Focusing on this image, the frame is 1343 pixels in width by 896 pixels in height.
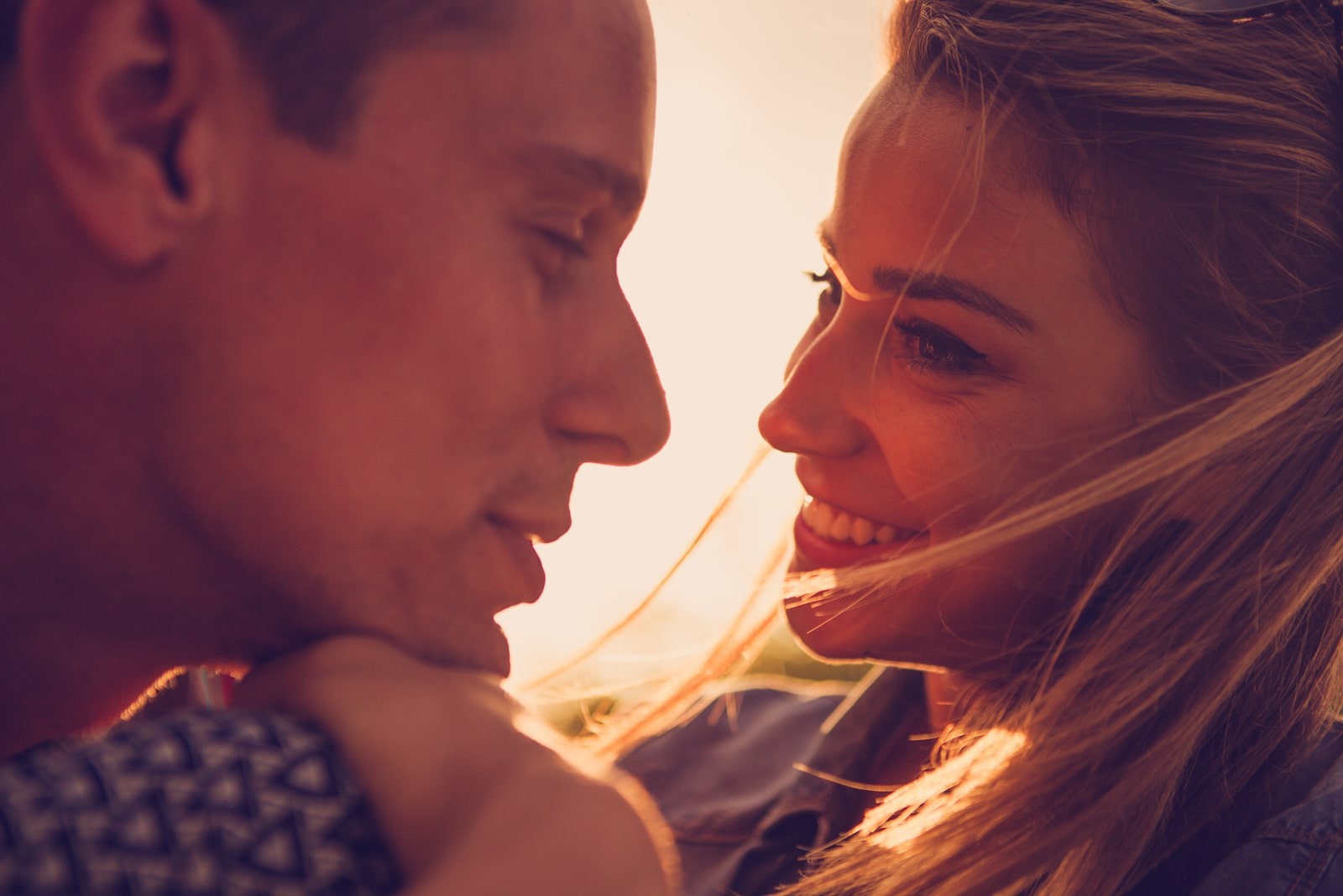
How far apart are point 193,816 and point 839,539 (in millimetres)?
1867

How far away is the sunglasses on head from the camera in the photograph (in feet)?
7.42

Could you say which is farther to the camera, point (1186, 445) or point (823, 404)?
point (823, 404)

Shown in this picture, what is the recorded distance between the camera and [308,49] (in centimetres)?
117

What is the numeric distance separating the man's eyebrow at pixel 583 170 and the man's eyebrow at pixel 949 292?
3.52 ft

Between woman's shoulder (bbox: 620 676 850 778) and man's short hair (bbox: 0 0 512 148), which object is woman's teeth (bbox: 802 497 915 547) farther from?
man's short hair (bbox: 0 0 512 148)

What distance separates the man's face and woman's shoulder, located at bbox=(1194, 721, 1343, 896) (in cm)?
139

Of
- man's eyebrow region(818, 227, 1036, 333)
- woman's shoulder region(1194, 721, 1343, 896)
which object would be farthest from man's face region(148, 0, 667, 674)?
woman's shoulder region(1194, 721, 1343, 896)

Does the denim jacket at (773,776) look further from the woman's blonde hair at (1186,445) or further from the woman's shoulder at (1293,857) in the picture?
the woman's blonde hair at (1186,445)

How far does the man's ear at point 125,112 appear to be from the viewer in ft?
3.60

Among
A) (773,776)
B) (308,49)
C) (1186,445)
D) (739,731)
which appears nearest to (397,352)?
(308,49)

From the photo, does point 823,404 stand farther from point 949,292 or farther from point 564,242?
point 564,242

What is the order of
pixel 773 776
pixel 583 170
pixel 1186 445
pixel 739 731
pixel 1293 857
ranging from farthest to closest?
pixel 739 731 → pixel 773 776 → pixel 1186 445 → pixel 1293 857 → pixel 583 170

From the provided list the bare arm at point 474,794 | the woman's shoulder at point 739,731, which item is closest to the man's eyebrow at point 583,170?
the bare arm at point 474,794

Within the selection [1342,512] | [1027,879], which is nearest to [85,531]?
[1027,879]
